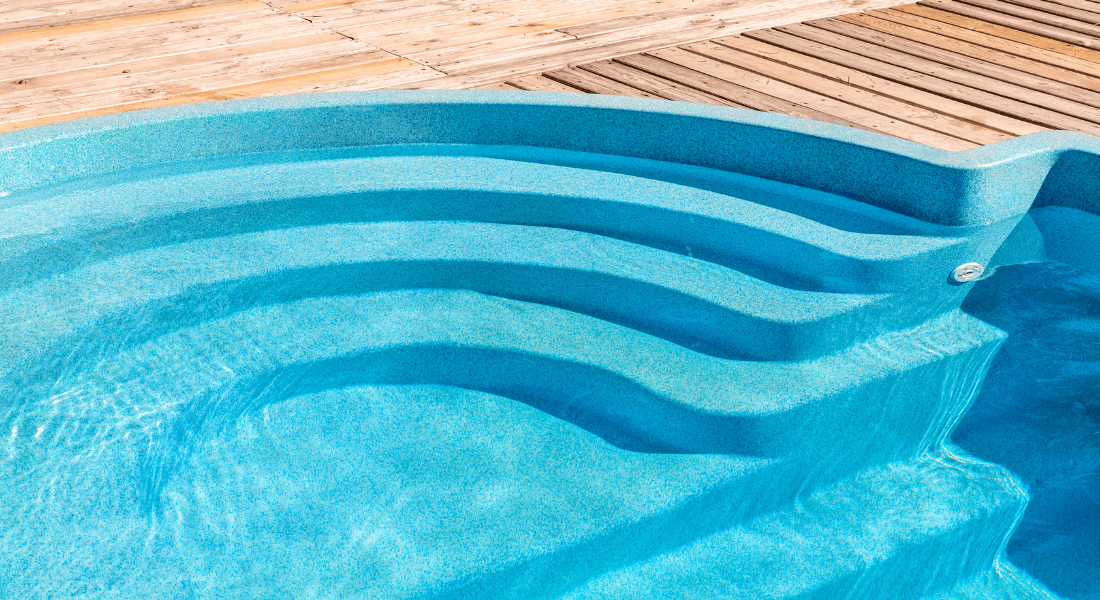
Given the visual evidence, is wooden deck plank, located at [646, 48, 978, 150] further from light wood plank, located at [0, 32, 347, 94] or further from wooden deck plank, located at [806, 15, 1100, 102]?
light wood plank, located at [0, 32, 347, 94]

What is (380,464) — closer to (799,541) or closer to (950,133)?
(799,541)

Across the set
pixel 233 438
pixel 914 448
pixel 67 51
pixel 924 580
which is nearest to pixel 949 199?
pixel 914 448

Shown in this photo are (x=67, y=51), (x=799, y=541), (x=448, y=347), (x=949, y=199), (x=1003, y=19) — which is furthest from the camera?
(x=1003, y=19)

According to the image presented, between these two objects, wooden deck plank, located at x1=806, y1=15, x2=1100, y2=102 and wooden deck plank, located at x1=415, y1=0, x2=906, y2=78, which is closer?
wooden deck plank, located at x1=806, y1=15, x2=1100, y2=102

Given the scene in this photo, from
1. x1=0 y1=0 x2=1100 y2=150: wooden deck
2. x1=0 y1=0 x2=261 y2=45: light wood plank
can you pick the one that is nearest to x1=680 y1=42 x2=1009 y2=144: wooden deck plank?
x1=0 y1=0 x2=1100 y2=150: wooden deck

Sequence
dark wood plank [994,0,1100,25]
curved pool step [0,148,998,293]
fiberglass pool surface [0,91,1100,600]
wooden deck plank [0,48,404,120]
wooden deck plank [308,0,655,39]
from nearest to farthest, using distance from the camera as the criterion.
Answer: fiberglass pool surface [0,91,1100,600]
curved pool step [0,148,998,293]
wooden deck plank [0,48,404,120]
wooden deck plank [308,0,655,39]
dark wood plank [994,0,1100,25]

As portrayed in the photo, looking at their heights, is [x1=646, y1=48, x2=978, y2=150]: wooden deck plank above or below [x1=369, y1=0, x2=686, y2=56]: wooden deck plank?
above
